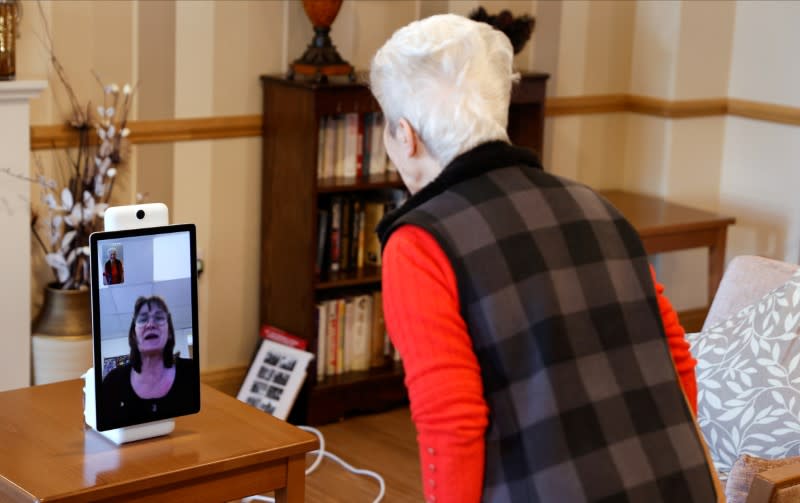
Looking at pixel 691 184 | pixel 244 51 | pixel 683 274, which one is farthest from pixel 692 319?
pixel 244 51

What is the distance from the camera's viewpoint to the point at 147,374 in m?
2.08

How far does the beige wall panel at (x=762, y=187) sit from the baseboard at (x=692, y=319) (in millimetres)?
297

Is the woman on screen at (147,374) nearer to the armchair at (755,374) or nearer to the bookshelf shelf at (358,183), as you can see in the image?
the armchair at (755,374)

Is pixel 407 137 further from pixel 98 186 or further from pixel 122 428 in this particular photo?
pixel 98 186

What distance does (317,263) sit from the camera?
403 centimetres

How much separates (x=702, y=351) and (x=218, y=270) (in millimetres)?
1871

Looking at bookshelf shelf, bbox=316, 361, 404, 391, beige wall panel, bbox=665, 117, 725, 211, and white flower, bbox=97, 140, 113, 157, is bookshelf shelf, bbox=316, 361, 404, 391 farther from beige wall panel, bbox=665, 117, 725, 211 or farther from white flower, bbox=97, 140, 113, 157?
beige wall panel, bbox=665, 117, 725, 211

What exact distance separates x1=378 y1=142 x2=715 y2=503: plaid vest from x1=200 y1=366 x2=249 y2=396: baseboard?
262 centimetres

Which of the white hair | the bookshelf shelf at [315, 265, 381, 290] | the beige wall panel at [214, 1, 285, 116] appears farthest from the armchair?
the beige wall panel at [214, 1, 285, 116]

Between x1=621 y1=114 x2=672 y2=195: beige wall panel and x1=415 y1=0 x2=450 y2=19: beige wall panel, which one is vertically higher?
x1=415 y1=0 x2=450 y2=19: beige wall panel

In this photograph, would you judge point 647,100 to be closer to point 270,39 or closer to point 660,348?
point 270,39

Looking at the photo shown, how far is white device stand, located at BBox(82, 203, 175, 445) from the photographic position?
2.05 metres

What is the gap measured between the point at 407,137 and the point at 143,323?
2.33 feet

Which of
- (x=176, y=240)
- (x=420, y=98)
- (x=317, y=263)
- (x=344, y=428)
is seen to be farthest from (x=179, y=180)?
(x=420, y=98)
